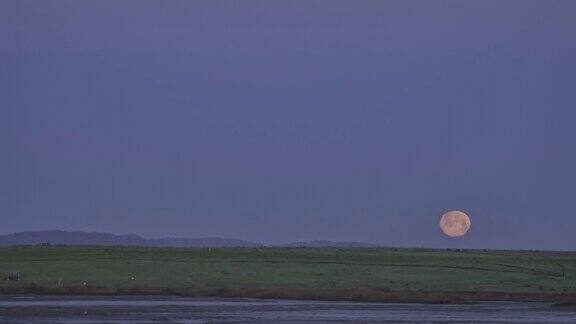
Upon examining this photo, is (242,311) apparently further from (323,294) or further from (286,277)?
(286,277)

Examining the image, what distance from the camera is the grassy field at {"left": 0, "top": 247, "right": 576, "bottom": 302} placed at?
6122 cm

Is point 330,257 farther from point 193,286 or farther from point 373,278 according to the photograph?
point 193,286

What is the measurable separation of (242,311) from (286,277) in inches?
850

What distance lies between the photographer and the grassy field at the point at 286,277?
61219mm

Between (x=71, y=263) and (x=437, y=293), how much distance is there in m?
24.8

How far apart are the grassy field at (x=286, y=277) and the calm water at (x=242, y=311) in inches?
189

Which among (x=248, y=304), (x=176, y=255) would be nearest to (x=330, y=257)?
(x=176, y=255)

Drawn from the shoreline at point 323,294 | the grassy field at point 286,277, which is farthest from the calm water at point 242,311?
the grassy field at point 286,277

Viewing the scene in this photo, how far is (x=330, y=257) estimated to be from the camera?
88.6m

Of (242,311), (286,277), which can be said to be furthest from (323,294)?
(242,311)

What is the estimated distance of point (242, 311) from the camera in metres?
48.7

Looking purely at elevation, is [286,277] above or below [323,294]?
above

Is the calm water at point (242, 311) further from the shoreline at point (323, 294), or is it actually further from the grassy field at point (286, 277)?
the grassy field at point (286, 277)

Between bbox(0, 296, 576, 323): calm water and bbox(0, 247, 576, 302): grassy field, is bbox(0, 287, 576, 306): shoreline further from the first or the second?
bbox(0, 296, 576, 323): calm water
